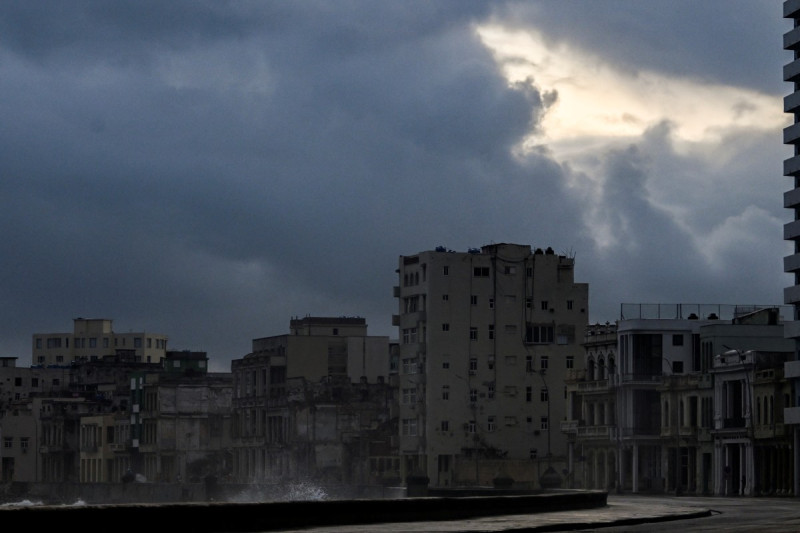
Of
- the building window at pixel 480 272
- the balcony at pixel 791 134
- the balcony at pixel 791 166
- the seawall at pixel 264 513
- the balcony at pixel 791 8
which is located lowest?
the seawall at pixel 264 513

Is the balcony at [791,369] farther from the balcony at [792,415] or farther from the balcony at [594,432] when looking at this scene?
the balcony at [594,432]

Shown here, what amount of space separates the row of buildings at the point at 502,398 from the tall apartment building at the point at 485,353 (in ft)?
0.42

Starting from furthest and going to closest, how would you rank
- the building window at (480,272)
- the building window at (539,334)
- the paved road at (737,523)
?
1. the building window at (539,334)
2. the building window at (480,272)
3. the paved road at (737,523)

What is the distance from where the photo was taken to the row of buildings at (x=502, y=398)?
117m

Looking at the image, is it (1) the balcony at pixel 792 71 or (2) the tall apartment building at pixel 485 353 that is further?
(2) the tall apartment building at pixel 485 353

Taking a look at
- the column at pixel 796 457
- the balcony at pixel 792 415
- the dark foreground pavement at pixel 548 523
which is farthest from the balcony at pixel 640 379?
the dark foreground pavement at pixel 548 523

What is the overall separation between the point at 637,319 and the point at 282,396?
183 feet

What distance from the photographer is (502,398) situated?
15825 centimetres

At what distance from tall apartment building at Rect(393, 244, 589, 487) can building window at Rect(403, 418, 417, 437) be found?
0.29 ft

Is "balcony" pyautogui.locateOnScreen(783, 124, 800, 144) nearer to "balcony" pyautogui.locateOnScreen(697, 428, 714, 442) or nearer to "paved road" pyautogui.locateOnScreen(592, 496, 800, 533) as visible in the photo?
"balcony" pyautogui.locateOnScreen(697, 428, 714, 442)

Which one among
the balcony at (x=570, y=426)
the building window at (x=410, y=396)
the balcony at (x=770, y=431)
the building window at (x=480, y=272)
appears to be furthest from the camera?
the building window at (x=480, y=272)

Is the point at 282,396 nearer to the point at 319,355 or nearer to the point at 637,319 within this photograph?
the point at 319,355

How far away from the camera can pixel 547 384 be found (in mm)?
159625

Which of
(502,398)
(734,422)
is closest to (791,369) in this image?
(734,422)
